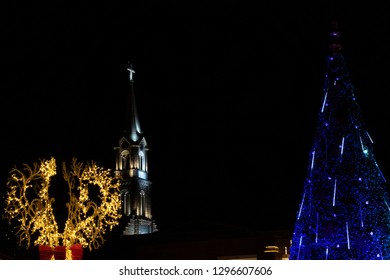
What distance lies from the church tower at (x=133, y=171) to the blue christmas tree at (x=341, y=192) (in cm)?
5120

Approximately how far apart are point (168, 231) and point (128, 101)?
29.7 metres

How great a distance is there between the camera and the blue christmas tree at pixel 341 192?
15562 millimetres

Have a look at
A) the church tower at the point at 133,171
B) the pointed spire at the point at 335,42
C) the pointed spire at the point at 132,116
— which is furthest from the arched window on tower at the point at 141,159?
the pointed spire at the point at 335,42

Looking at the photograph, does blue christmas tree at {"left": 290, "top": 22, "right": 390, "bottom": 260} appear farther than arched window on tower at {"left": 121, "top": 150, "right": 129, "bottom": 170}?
No

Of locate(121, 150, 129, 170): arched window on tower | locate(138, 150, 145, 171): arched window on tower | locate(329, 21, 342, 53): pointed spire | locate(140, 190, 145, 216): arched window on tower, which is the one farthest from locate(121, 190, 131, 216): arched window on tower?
locate(329, 21, 342, 53): pointed spire

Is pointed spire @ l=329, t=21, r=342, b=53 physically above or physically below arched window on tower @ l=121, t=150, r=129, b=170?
below

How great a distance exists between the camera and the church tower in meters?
68.0

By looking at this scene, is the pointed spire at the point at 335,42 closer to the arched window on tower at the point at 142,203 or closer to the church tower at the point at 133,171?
the church tower at the point at 133,171

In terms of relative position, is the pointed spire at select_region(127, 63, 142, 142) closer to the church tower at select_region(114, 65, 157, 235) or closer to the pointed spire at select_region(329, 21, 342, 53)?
the church tower at select_region(114, 65, 157, 235)

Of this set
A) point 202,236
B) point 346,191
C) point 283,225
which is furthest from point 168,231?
point 346,191

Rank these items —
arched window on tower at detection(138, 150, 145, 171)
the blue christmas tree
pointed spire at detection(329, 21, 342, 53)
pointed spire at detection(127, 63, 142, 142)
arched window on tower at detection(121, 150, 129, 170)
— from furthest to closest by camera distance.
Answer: arched window on tower at detection(121, 150, 129, 170)
arched window on tower at detection(138, 150, 145, 171)
pointed spire at detection(127, 63, 142, 142)
pointed spire at detection(329, 21, 342, 53)
the blue christmas tree

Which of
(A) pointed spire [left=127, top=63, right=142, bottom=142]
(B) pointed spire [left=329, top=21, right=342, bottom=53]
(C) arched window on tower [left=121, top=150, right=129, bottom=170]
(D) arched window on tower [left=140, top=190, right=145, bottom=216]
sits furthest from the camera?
(C) arched window on tower [left=121, top=150, right=129, bottom=170]

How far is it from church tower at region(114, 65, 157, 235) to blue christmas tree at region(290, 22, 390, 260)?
51.2 m

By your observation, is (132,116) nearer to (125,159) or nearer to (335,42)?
(125,159)
